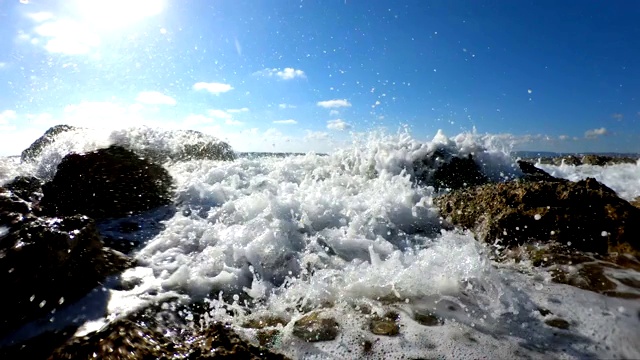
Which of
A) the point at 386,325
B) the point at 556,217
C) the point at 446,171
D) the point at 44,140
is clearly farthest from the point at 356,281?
the point at 44,140

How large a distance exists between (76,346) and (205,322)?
102 centimetres

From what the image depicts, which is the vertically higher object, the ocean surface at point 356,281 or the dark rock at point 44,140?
the dark rock at point 44,140

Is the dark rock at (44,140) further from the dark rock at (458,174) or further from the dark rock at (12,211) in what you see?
the dark rock at (458,174)

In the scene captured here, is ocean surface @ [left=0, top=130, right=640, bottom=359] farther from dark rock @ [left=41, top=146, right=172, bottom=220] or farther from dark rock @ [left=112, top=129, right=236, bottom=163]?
dark rock @ [left=112, top=129, right=236, bottom=163]

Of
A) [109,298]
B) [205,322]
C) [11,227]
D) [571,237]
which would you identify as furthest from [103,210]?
[571,237]

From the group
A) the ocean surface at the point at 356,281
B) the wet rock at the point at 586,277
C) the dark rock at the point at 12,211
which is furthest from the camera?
the dark rock at the point at 12,211

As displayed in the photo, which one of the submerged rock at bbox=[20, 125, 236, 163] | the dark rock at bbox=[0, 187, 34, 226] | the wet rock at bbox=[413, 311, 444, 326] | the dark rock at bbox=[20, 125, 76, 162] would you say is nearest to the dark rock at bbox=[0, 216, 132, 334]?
the dark rock at bbox=[0, 187, 34, 226]

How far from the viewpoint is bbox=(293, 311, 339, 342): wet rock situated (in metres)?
2.66

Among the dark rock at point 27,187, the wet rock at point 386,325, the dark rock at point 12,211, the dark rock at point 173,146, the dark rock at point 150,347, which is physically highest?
the dark rock at point 173,146

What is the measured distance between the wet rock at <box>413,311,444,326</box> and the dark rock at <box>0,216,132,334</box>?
119 inches

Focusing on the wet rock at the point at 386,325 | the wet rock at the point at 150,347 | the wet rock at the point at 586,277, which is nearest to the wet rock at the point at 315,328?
the wet rock at the point at 386,325

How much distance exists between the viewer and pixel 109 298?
3.31m

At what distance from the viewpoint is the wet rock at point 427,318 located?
9.14ft

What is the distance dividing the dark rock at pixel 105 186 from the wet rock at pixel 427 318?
5375mm
